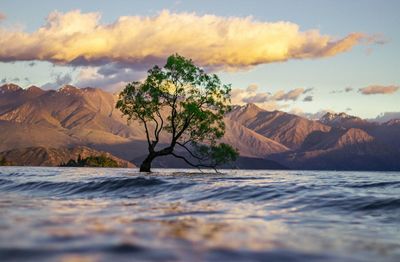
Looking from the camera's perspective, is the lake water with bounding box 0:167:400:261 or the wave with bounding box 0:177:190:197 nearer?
the lake water with bounding box 0:167:400:261

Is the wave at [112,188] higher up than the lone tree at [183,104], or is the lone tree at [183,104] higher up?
the lone tree at [183,104]

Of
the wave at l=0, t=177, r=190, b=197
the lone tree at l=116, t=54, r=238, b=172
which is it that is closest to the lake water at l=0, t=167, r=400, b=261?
the wave at l=0, t=177, r=190, b=197

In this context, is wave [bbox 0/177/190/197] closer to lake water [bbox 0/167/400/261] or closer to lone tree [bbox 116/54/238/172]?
lake water [bbox 0/167/400/261]

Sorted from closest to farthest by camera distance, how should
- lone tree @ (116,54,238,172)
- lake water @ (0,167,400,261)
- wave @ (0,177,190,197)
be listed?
lake water @ (0,167,400,261) → wave @ (0,177,190,197) → lone tree @ (116,54,238,172)

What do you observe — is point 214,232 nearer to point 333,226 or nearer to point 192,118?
point 333,226

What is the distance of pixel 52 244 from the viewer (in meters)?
7.50

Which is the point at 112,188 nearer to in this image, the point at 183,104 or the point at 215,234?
the point at 215,234

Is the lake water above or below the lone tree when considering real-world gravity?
below

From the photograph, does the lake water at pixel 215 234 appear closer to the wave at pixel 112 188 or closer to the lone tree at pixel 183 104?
the wave at pixel 112 188

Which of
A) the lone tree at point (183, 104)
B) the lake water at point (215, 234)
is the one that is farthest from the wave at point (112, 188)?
the lone tree at point (183, 104)

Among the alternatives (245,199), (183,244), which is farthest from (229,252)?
(245,199)

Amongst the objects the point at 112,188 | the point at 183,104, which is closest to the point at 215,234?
the point at 112,188

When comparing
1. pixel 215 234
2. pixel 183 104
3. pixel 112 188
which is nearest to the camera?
pixel 215 234

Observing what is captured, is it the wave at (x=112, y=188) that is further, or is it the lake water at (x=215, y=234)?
the wave at (x=112, y=188)
